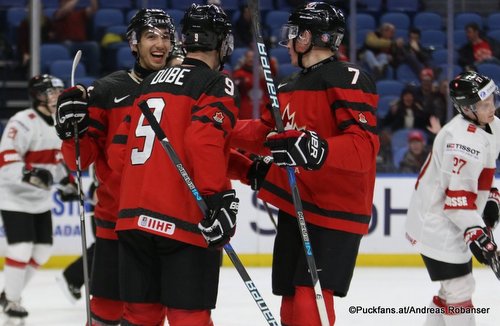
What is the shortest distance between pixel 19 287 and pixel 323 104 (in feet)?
8.97

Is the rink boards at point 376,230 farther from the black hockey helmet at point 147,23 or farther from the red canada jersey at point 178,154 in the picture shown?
the red canada jersey at point 178,154

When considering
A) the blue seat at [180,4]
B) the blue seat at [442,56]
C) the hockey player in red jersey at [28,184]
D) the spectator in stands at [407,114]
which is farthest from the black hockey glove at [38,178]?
the blue seat at [442,56]

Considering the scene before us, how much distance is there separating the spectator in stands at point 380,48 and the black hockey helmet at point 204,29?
15.6 ft

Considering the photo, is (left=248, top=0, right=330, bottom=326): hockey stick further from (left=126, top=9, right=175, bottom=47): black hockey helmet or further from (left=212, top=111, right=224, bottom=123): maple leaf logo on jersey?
(left=126, top=9, right=175, bottom=47): black hockey helmet

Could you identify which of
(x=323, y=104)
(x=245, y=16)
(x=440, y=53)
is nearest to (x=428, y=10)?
(x=440, y=53)

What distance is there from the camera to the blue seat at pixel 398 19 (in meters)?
8.31

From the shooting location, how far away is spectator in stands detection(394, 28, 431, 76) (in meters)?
8.09

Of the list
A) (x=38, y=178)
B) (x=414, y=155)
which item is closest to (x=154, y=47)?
(x=38, y=178)

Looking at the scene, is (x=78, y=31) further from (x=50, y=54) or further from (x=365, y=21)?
(x=365, y=21)

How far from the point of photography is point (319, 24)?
3533 mm

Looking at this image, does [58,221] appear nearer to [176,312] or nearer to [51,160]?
[51,160]

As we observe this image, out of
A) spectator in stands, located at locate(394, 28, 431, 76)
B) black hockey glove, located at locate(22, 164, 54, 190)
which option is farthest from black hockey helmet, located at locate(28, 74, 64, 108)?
spectator in stands, located at locate(394, 28, 431, 76)

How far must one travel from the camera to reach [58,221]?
24.2ft

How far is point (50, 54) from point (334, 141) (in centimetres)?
518
